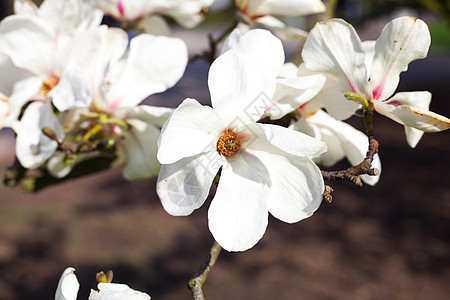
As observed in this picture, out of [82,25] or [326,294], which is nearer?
[82,25]

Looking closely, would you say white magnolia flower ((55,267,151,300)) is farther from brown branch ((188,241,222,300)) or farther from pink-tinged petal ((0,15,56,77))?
pink-tinged petal ((0,15,56,77))

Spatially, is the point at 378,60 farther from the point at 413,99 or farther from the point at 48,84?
the point at 48,84

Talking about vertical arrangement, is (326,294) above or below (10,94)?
below

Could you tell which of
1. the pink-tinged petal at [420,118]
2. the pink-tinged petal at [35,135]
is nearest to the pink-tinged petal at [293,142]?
the pink-tinged petal at [420,118]

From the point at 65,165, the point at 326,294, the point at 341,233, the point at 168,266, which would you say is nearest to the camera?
the point at 65,165

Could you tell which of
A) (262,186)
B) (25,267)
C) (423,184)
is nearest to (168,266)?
(25,267)

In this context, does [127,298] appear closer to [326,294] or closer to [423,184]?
[326,294]

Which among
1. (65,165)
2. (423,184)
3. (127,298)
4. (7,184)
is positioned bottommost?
(423,184)

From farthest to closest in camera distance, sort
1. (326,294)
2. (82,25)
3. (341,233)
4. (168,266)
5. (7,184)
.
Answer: (341,233) < (168,266) < (326,294) < (7,184) < (82,25)
